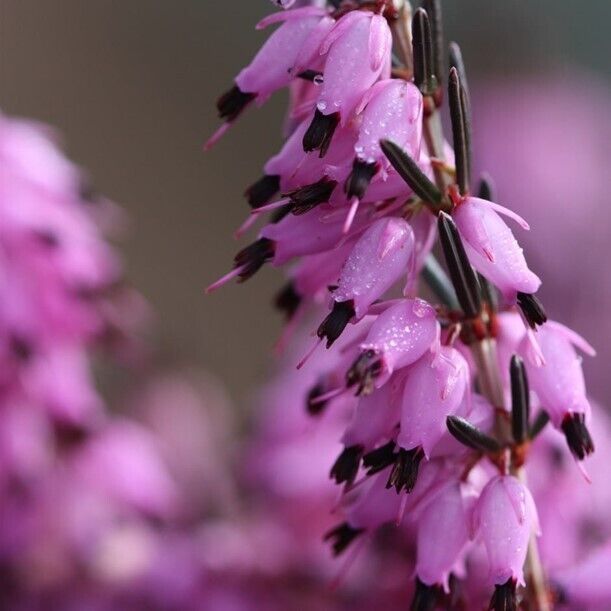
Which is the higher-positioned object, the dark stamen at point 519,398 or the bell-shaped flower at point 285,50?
the bell-shaped flower at point 285,50

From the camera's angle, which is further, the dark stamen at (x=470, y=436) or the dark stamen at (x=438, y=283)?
the dark stamen at (x=438, y=283)

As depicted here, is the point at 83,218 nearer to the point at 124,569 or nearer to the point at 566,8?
the point at 124,569

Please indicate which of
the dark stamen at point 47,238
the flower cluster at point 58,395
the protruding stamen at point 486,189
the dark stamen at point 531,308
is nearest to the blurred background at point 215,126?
the flower cluster at point 58,395

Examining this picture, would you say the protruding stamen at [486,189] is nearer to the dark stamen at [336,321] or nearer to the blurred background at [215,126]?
the dark stamen at [336,321]

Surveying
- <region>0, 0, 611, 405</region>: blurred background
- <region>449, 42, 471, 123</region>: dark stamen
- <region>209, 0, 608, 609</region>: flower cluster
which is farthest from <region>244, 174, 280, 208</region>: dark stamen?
<region>0, 0, 611, 405</region>: blurred background

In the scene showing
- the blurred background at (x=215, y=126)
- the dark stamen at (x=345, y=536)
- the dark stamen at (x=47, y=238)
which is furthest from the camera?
the blurred background at (x=215, y=126)

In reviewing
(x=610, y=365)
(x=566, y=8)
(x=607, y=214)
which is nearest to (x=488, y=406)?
(x=610, y=365)

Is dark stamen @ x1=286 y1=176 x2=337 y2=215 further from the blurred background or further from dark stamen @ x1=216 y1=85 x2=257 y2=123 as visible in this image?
the blurred background
